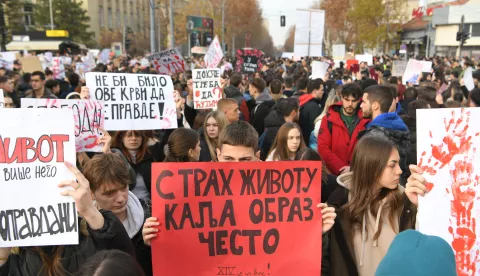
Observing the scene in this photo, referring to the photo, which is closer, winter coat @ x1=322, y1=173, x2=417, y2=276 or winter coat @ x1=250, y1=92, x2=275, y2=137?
winter coat @ x1=322, y1=173, x2=417, y2=276

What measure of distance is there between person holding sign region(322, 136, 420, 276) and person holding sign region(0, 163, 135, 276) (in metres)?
1.18

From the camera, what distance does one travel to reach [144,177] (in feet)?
13.5

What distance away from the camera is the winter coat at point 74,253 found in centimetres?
222

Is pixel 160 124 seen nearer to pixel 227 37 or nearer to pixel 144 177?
pixel 144 177

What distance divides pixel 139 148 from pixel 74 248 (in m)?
2.39

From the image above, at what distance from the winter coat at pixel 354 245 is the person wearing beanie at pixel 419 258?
3.98 ft

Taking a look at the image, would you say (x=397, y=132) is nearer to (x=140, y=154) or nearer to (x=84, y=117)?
(x=140, y=154)

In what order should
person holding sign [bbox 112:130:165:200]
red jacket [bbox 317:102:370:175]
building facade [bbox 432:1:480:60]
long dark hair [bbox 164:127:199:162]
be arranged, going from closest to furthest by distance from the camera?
person holding sign [bbox 112:130:165:200] → long dark hair [bbox 164:127:199:162] → red jacket [bbox 317:102:370:175] → building facade [bbox 432:1:480:60]

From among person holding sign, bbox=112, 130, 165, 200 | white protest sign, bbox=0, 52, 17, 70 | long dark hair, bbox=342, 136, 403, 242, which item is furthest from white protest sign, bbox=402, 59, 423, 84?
white protest sign, bbox=0, 52, 17, 70

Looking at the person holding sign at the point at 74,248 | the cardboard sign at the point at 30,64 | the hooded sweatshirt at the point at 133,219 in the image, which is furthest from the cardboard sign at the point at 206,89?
the cardboard sign at the point at 30,64

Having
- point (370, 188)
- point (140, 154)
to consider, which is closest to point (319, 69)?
point (140, 154)

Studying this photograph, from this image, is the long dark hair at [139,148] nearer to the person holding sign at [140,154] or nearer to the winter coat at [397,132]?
the person holding sign at [140,154]

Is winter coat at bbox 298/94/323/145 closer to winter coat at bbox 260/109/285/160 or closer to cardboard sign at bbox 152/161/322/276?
winter coat at bbox 260/109/285/160

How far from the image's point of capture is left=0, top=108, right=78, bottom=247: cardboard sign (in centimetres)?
218
